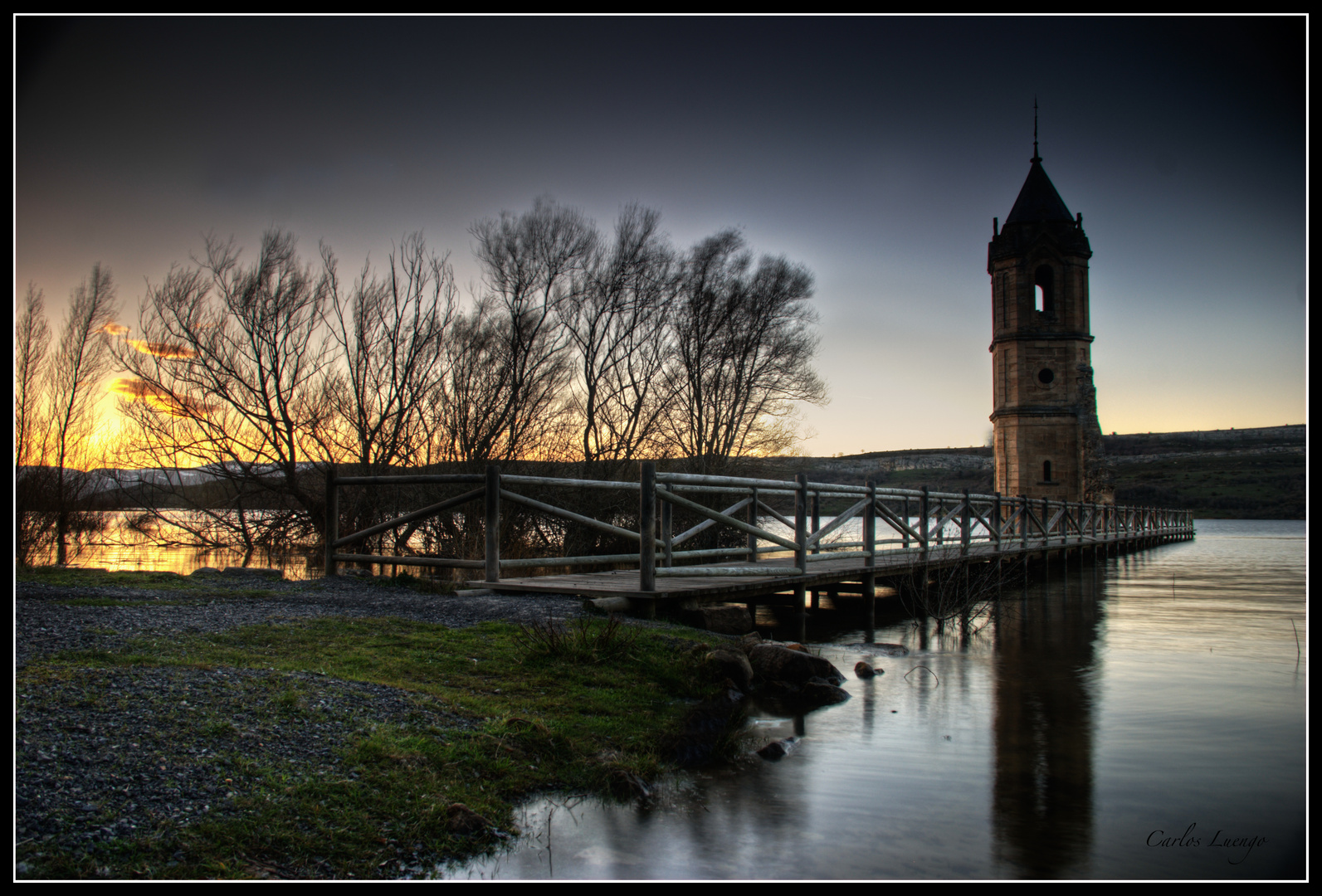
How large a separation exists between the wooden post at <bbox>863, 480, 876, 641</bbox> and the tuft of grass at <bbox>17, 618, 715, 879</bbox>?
237 inches

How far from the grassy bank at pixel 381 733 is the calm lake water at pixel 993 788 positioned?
1.07 ft

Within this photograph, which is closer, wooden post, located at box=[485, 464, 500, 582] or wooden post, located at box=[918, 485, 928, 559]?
wooden post, located at box=[485, 464, 500, 582]

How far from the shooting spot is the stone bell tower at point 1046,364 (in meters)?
39.8

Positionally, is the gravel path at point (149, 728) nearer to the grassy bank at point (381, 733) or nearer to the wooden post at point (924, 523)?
the grassy bank at point (381, 733)

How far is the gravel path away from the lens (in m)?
3.08

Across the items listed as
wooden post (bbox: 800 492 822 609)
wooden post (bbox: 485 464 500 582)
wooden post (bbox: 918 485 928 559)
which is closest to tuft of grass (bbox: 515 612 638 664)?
wooden post (bbox: 485 464 500 582)

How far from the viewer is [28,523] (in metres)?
16.0

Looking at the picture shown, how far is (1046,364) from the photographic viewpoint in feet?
133

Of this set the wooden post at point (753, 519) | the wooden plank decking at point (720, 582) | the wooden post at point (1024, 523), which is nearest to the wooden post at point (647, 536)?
the wooden plank decking at point (720, 582)

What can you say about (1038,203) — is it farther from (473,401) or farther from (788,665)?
(788,665)

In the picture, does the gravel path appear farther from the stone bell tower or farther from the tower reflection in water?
the stone bell tower
